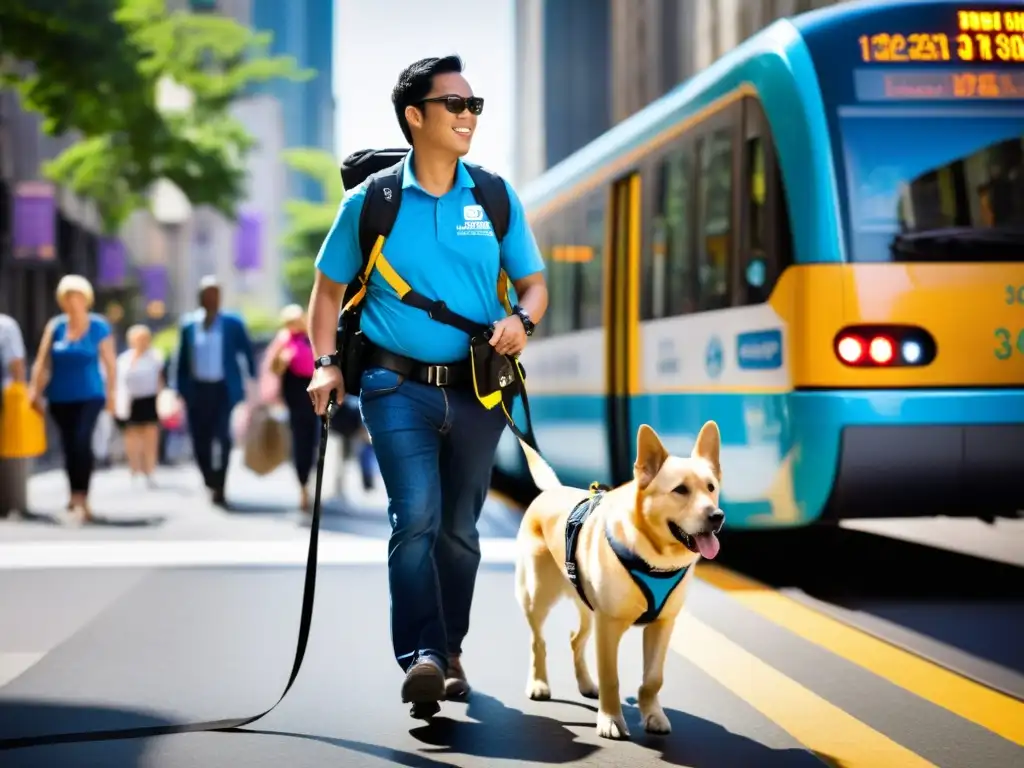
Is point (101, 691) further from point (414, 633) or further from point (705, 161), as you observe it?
point (705, 161)

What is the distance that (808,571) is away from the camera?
1001cm

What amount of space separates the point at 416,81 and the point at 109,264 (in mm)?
39203

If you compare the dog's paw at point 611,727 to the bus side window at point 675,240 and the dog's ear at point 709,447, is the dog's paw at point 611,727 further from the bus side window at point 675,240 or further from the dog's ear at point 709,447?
the bus side window at point 675,240

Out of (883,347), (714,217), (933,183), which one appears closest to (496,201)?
(883,347)

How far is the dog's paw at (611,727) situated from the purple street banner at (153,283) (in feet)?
162

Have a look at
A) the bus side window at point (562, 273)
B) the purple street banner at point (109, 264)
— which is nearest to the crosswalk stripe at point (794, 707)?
the bus side window at point (562, 273)

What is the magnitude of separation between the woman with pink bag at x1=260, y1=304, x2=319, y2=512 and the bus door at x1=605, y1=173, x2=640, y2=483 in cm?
252

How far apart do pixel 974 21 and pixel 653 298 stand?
3.28m

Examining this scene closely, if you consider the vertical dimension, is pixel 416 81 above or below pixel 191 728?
above

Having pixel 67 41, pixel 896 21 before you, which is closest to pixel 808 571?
pixel 896 21

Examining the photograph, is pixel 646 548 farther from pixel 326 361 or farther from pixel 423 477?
pixel 326 361

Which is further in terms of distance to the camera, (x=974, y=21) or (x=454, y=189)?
(x=974, y=21)

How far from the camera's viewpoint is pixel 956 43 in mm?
8648

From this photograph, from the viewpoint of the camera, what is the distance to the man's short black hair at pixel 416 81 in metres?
5.40
